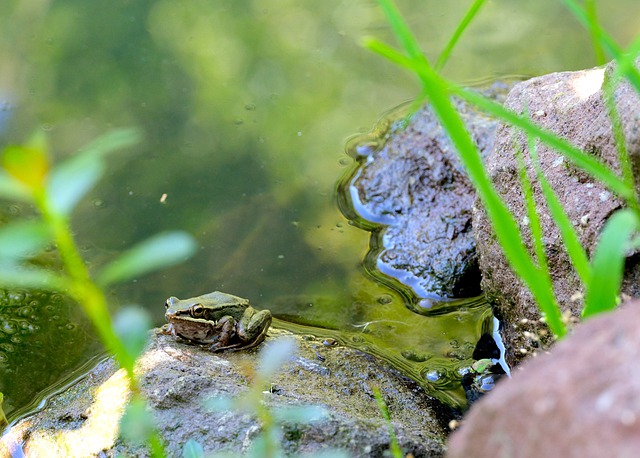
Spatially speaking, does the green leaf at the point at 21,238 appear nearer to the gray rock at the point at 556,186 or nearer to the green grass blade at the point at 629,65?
the green grass blade at the point at 629,65

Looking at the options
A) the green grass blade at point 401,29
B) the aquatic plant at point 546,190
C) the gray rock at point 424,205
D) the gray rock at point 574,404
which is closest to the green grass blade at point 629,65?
the aquatic plant at point 546,190

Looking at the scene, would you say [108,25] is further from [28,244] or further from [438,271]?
[28,244]

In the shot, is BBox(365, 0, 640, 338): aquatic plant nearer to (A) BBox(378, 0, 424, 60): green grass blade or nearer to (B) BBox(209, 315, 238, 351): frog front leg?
(A) BBox(378, 0, 424, 60): green grass blade

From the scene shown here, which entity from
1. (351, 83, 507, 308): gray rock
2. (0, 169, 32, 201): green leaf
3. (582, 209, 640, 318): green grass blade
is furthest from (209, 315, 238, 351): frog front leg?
(0, 169, 32, 201): green leaf

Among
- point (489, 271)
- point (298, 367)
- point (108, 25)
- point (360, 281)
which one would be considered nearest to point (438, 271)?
point (360, 281)

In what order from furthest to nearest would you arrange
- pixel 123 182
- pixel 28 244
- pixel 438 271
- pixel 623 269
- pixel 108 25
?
pixel 108 25
pixel 123 182
pixel 438 271
pixel 623 269
pixel 28 244

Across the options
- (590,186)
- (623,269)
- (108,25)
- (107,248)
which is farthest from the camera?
(108,25)
